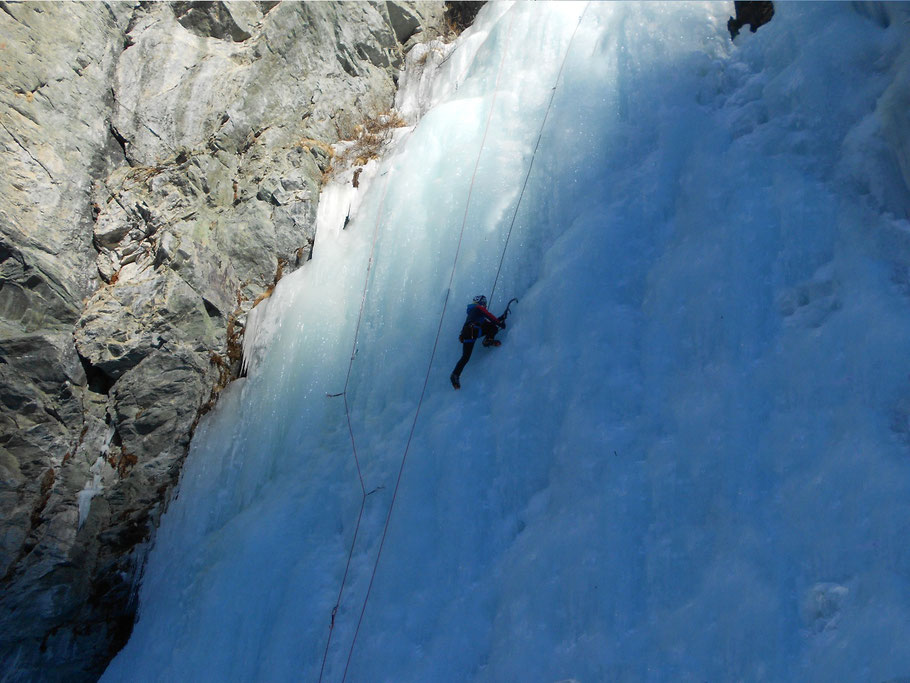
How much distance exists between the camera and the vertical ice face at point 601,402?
366cm

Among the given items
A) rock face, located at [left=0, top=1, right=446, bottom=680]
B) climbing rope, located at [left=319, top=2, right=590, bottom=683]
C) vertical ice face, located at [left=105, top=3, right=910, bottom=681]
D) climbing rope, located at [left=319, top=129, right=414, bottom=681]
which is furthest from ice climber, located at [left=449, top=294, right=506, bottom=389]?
rock face, located at [left=0, top=1, right=446, bottom=680]

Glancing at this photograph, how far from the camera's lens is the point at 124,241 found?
24.0ft

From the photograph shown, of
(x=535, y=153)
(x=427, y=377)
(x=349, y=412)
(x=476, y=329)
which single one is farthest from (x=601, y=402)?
(x=535, y=153)

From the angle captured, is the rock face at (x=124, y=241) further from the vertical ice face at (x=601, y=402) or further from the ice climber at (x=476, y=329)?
the ice climber at (x=476, y=329)

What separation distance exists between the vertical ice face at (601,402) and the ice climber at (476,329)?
6.3 inches

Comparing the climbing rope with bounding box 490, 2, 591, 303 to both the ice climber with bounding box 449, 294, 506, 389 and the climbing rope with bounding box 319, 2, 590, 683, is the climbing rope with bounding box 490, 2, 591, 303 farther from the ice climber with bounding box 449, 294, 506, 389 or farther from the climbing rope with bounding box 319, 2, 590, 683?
the ice climber with bounding box 449, 294, 506, 389

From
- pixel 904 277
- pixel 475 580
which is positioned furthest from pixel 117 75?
pixel 904 277

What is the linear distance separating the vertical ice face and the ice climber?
16 cm

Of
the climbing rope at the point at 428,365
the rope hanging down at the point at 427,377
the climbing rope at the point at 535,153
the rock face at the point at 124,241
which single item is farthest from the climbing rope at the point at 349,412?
the climbing rope at the point at 535,153

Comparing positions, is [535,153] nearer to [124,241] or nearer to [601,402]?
[601,402]

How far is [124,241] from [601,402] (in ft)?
19.1

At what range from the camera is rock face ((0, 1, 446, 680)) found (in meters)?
6.12

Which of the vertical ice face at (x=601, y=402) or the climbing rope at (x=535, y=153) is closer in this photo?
the vertical ice face at (x=601, y=402)

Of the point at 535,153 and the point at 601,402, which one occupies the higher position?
the point at 535,153
